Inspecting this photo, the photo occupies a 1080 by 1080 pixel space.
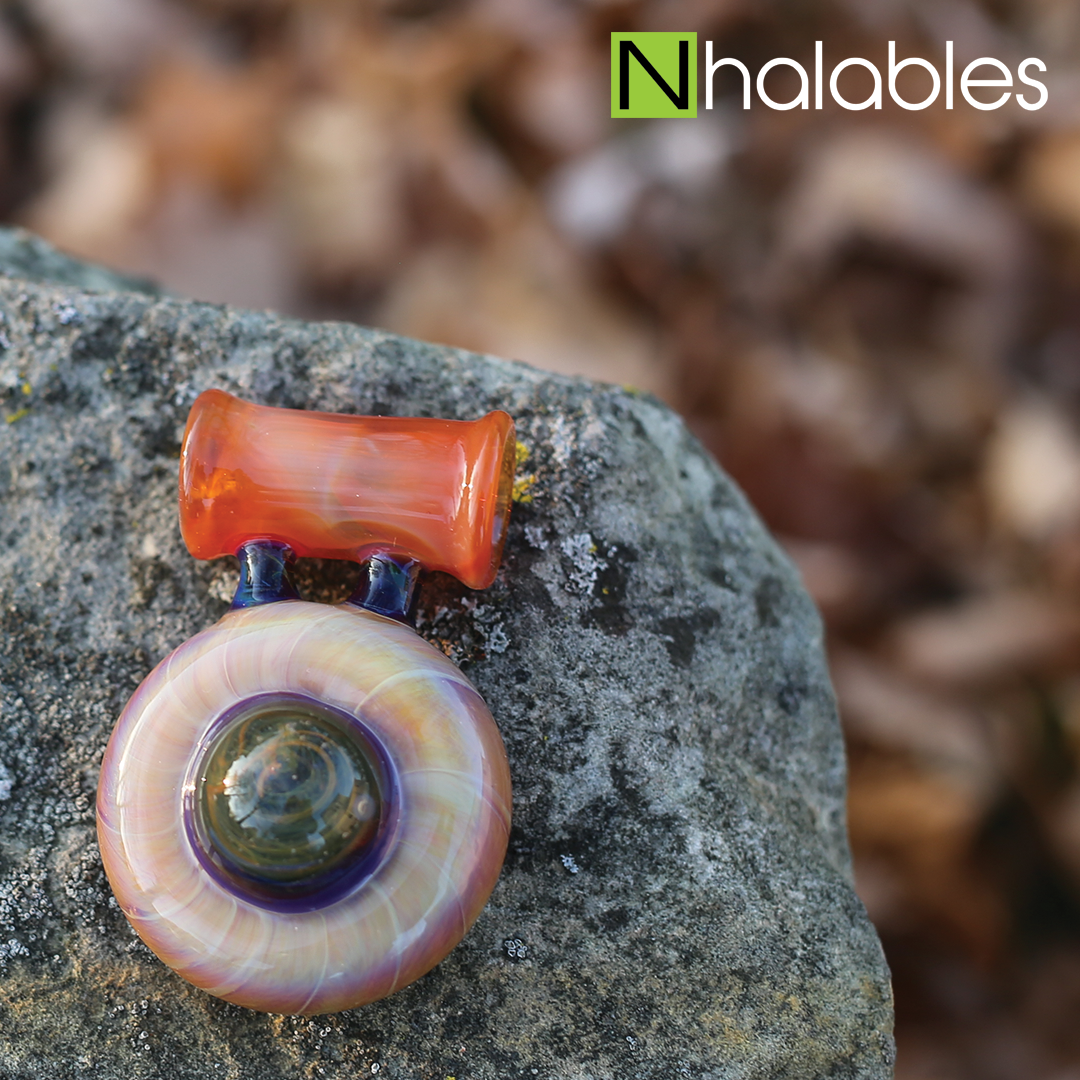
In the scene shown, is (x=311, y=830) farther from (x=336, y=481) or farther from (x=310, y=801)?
(x=336, y=481)

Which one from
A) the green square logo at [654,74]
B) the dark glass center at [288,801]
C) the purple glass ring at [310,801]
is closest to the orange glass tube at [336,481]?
the purple glass ring at [310,801]

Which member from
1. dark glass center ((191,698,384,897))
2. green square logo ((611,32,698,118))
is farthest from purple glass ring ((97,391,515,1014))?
green square logo ((611,32,698,118))

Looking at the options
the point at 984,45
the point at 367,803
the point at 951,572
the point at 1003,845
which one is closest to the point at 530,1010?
the point at 367,803

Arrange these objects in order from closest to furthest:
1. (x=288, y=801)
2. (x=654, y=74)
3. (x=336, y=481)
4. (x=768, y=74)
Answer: (x=288, y=801), (x=336, y=481), (x=654, y=74), (x=768, y=74)

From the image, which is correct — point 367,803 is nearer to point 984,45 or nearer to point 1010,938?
point 1010,938

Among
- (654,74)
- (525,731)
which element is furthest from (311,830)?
(654,74)

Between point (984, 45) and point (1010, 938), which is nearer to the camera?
point (1010, 938)
